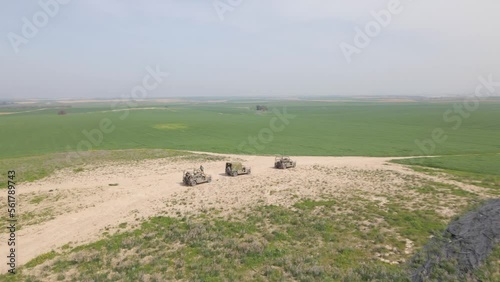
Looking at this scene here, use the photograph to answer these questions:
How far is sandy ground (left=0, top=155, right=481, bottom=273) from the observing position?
66.6 feet

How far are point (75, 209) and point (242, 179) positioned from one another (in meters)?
15.3

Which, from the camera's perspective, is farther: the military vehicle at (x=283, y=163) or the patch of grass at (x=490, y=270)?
the military vehicle at (x=283, y=163)

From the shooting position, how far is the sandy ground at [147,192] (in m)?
20.3

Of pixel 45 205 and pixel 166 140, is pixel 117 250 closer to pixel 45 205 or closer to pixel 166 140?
pixel 45 205

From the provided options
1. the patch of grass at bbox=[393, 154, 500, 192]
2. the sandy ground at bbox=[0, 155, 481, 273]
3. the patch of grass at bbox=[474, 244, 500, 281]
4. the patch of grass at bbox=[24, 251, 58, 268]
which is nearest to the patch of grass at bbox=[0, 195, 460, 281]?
the patch of grass at bbox=[24, 251, 58, 268]

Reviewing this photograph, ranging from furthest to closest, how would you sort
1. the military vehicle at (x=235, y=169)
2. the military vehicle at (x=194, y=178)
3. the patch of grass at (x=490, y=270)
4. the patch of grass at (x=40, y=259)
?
the military vehicle at (x=235, y=169)
the military vehicle at (x=194, y=178)
the patch of grass at (x=40, y=259)
the patch of grass at (x=490, y=270)

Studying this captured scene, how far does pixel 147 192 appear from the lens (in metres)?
27.8

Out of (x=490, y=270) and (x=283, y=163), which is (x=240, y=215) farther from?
(x=283, y=163)

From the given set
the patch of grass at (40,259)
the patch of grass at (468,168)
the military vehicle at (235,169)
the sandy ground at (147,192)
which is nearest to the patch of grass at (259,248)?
the patch of grass at (40,259)

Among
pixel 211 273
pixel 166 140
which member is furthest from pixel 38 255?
pixel 166 140

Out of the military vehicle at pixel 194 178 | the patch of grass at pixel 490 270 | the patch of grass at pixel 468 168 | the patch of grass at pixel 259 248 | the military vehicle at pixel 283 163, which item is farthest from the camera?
the military vehicle at pixel 283 163

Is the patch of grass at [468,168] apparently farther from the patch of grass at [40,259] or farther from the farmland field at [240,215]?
the patch of grass at [40,259]

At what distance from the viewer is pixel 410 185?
28.0 meters

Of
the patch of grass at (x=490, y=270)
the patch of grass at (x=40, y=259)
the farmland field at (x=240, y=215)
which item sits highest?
the patch of grass at (x=490, y=270)
